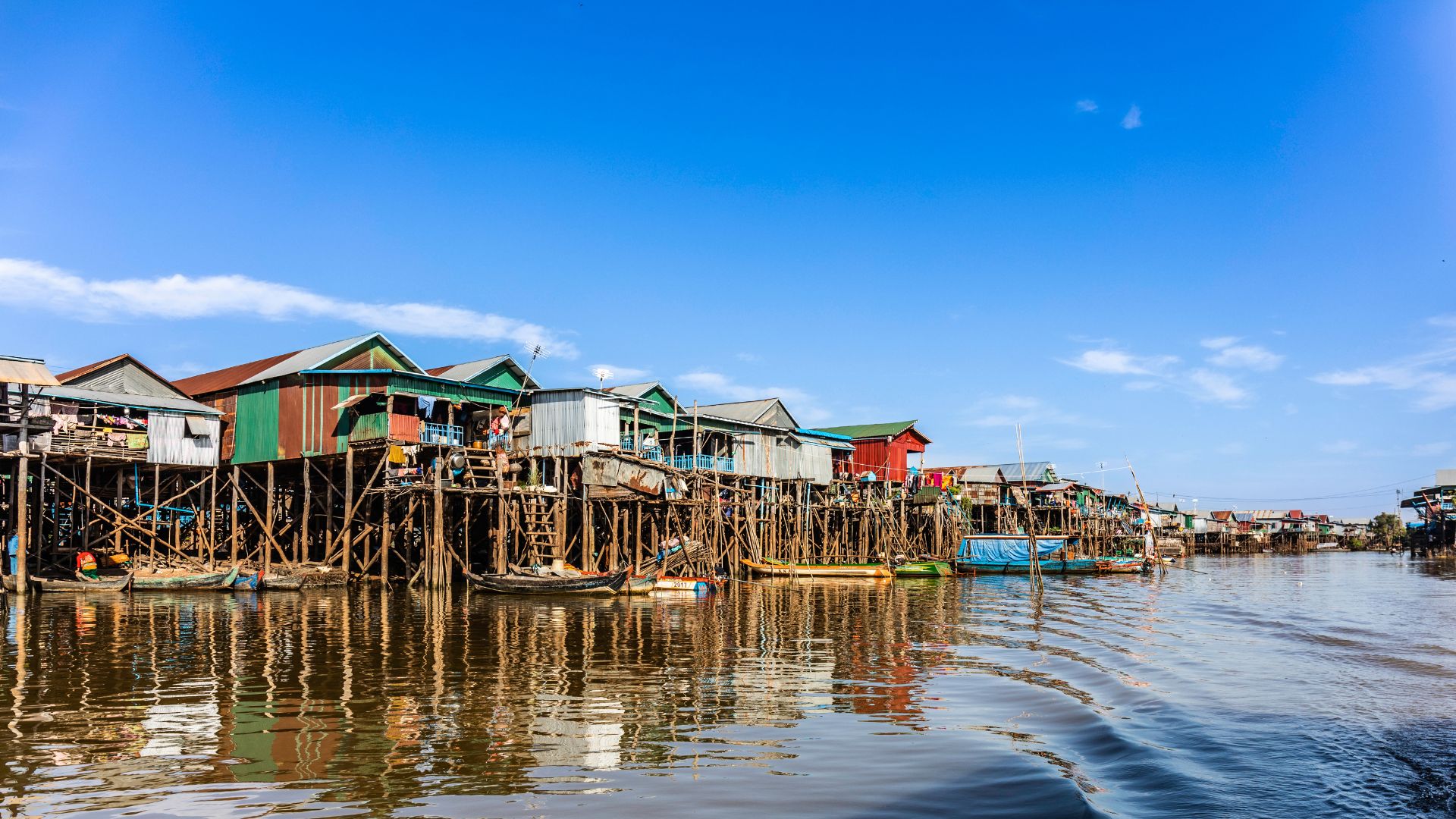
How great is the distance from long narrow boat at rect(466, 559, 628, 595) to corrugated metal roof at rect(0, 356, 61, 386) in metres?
13.6

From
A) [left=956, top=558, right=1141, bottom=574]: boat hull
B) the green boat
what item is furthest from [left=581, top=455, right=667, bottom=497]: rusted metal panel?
[left=956, top=558, right=1141, bottom=574]: boat hull

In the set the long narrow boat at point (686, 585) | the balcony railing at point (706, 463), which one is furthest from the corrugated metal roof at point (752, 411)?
the long narrow boat at point (686, 585)

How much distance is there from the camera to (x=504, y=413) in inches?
1551

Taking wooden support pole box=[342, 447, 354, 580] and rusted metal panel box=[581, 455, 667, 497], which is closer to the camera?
wooden support pole box=[342, 447, 354, 580]

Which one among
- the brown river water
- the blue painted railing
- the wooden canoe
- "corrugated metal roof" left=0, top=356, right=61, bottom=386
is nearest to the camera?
the brown river water

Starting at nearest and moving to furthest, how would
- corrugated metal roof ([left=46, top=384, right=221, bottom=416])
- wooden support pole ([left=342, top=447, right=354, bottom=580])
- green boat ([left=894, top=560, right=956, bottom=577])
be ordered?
corrugated metal roof ([left=46, top=384, right=221, bottom=416]) < wooden support pole ([left=342, top=447, right=354, bottom=580]) < green boat ([left=894, top=560, right=956, bottom=577])

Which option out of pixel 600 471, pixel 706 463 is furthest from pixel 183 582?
pixel 706 463

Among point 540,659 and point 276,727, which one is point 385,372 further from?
point 276,727

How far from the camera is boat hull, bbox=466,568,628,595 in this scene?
31438mm

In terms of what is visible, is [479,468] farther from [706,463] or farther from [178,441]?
[706,463]

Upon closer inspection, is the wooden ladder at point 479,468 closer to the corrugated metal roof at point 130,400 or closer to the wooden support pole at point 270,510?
the wooden support pole at point 270,510

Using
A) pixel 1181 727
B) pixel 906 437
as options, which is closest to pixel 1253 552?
pixel 906 437

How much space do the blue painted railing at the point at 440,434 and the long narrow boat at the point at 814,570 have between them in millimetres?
13580

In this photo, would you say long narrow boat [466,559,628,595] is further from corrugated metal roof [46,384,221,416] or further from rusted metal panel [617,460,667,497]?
corrugated metal roof [46,384,221,416]
